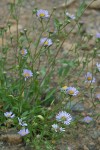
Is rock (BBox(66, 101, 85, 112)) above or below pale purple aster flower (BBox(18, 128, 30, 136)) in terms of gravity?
above

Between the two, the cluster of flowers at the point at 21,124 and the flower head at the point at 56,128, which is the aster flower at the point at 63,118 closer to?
the flower head at the point at 56,128

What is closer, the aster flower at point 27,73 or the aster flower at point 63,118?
the aster flower at point 63,118

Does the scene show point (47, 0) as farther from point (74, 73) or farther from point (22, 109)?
point (22, 109)

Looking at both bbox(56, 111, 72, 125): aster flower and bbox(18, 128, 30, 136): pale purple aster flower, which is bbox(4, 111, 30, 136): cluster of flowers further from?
bbox(56, 111, 72, 125): aster flower

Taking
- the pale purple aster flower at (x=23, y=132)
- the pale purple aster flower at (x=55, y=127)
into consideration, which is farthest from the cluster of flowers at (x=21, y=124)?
the pale purple aster flower at (x=55, y=127)

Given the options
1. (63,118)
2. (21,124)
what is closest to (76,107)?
(63,118)

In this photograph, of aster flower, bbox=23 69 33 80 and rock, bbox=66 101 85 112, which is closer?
aster flower, bbox=23 69 33 80

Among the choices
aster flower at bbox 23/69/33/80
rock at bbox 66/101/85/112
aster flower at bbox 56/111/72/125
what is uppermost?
aster flower at bbox 23/69/33/80

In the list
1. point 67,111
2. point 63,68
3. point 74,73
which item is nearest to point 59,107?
point 67,111

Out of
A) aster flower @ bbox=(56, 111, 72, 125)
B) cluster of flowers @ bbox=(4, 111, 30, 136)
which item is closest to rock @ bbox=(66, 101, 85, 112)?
aster flower @ bbox=(56, 111, 72, 125)

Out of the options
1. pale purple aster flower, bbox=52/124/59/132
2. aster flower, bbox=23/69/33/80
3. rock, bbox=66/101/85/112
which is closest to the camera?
pale purple aster flower, bbox=52/124/59/132

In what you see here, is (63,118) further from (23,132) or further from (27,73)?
(27,73)
